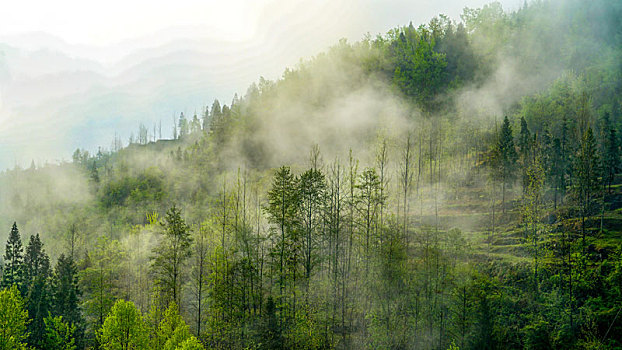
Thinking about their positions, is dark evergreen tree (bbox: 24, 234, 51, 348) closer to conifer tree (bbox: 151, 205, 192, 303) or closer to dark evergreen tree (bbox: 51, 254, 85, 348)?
dark evergreen tree (bbox: 51, 254, 85, 348)

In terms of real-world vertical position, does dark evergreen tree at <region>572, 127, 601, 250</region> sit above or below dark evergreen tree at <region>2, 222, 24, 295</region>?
above

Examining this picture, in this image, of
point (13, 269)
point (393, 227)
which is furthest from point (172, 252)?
point (13, 269)

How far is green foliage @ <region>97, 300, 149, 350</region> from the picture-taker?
3756cm

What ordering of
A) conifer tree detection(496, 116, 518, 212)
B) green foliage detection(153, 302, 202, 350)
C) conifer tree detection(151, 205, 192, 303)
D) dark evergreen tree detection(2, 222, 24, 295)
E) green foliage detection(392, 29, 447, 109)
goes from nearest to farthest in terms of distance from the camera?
green foliage detection(153, 302, 202, 350) < conifer tree detection(151, 205, 192, 303) < dark evergreen tree detection(2, 222, 24, 295) < conifer tree detection(496, 116, 518, 212) < green foliage detection(392, 29, 447, 109)

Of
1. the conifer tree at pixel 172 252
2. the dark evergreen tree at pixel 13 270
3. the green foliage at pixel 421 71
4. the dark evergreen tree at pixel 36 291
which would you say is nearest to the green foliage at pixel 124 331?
the conifer tree at pixel 172 252

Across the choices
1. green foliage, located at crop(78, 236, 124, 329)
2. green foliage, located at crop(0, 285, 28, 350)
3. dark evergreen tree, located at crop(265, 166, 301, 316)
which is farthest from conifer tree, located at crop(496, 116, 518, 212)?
green foliage, located at crop(0, 285, 28, 350)

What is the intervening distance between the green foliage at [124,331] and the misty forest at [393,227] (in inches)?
4.8

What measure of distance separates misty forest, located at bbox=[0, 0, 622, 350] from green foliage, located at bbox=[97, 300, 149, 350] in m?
0.12

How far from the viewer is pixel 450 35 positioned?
12862 centimetres

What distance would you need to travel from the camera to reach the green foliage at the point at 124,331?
123 ft

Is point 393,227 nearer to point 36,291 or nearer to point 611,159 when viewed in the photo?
point 611,159

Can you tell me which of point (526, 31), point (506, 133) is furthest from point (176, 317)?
point (526, 31)

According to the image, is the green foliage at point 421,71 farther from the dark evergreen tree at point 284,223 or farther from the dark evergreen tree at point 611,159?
the dark evergreen tree at point 284,223

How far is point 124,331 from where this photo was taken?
3772 cm
